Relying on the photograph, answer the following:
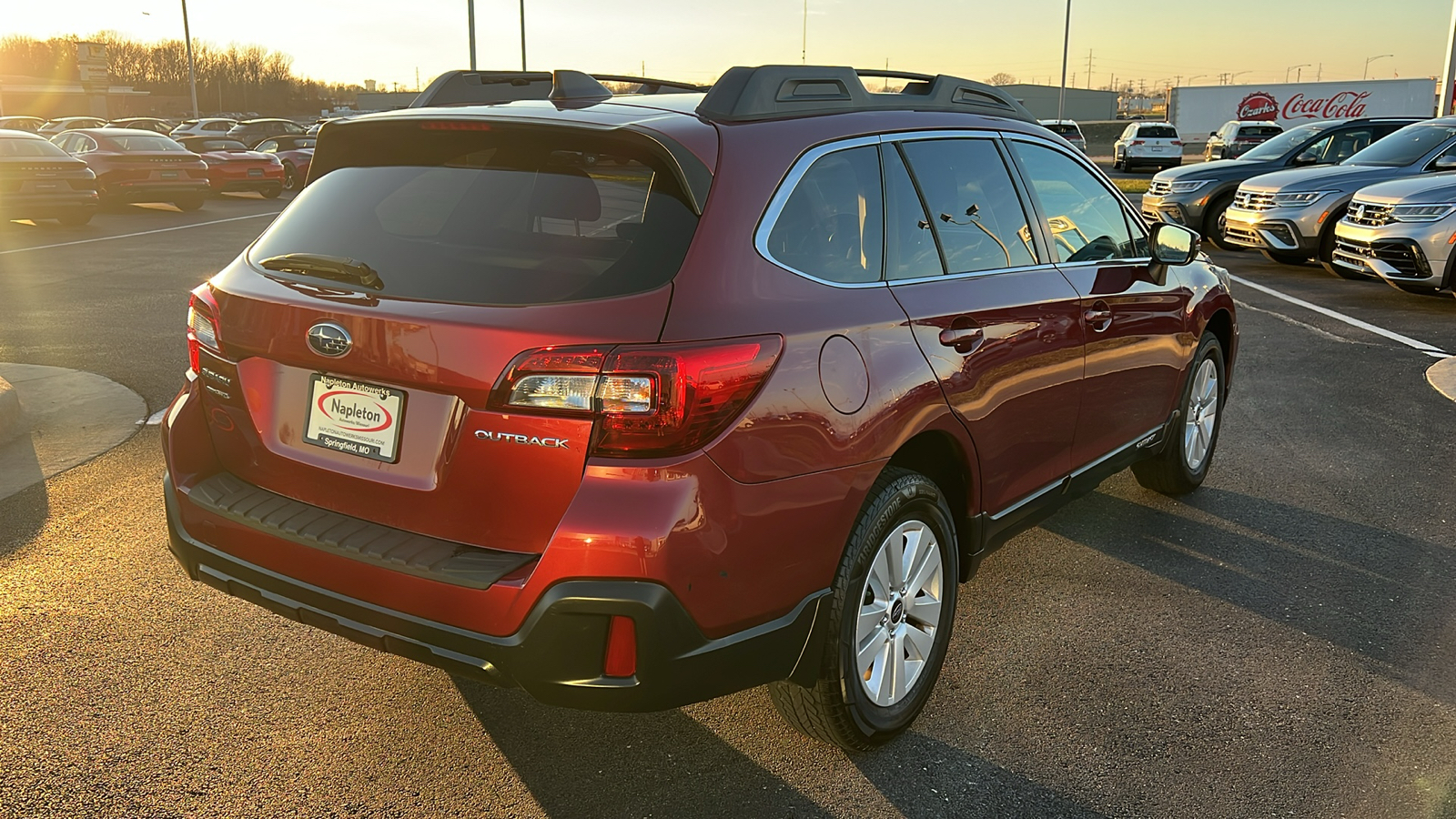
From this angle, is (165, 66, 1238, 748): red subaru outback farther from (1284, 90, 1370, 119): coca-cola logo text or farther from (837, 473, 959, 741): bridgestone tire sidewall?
(1284, 90, 1370, 119): coca-cola logo text

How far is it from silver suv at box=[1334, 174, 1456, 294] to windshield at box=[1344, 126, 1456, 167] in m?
2.01

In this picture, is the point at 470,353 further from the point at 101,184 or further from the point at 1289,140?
the point at 101,184

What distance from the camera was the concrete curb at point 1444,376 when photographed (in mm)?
7781

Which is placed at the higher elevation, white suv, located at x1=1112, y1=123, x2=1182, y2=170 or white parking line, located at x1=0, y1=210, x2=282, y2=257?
white suv, located at x1=1112, y1=123, x2=1182, y2=170

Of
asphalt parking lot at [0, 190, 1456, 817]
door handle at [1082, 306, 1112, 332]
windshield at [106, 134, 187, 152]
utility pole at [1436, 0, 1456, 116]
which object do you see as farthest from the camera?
utility pole at [1436, 0, 1456, 116]

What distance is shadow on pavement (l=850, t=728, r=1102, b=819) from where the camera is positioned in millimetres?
2926

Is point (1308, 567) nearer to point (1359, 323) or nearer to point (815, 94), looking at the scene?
point (815, 94)

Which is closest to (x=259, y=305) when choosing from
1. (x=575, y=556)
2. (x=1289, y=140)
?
(x=575, y=556)

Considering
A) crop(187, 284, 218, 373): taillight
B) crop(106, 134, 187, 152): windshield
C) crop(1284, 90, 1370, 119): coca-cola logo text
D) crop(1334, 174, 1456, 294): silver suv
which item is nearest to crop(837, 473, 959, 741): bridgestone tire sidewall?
crop(187, 284, 218, 373): taillight

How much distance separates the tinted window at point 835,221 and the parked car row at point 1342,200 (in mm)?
10309

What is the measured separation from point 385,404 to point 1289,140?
18.2m

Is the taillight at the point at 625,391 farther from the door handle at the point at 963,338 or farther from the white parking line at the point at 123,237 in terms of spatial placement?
the white parking line at the point at 123,237

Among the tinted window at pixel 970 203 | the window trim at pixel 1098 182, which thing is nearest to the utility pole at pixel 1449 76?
the window trim at pixel 1098 182

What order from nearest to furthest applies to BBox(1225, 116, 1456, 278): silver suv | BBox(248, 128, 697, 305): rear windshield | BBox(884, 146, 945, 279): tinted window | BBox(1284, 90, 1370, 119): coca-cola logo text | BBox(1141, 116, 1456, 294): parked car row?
BBox(248, 128, 697, 305): rear windshield
BBox(884, 146, 945, 279): tinted window
BBox(1141, 116, 1456, 294): parked car row
BBox(1225, 116, 1456, 278): silver suv
BBox(1284, 90, 1370, 119): coca-cola logo text
